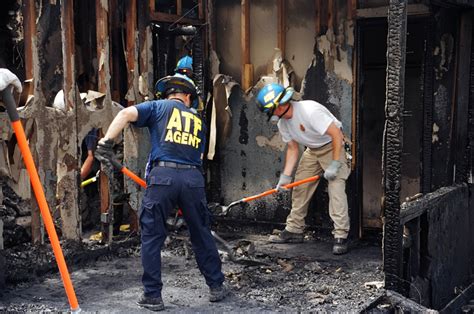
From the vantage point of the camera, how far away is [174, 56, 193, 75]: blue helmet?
23.2 ft

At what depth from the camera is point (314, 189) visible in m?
6.78

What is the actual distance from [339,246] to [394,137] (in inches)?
98.6

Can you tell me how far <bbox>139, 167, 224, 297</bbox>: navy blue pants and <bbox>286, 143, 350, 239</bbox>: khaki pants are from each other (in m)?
1.95

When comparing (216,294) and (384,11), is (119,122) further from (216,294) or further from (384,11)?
(384,11)

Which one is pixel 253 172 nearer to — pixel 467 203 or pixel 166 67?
pixel 166 67

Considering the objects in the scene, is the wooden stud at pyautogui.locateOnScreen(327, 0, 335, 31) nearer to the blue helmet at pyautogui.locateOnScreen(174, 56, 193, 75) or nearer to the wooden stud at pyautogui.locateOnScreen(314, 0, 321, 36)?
the wooden stud at pyautogui.locateOnScreen(314, 0, 321, 36)

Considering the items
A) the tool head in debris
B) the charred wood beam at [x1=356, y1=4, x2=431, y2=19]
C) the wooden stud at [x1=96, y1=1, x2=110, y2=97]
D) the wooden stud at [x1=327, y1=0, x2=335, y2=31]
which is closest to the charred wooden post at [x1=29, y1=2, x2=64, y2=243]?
the wooden stud at [x1=96, y1=1, x2=110, y2=97]

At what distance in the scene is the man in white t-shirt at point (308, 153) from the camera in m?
6.22

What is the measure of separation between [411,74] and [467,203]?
232cm

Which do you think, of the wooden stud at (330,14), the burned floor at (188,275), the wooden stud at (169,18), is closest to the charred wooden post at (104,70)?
the burned floor at (188,275)

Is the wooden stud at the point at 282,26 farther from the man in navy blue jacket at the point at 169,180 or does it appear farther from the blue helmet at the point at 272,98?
the man in navy blue jacket at the point at 169,180

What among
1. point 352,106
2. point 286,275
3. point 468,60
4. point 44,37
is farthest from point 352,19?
point 44,37

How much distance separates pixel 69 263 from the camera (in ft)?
19.4

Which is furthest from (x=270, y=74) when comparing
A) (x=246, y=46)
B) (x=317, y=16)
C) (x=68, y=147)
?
(x=68, y=147)
